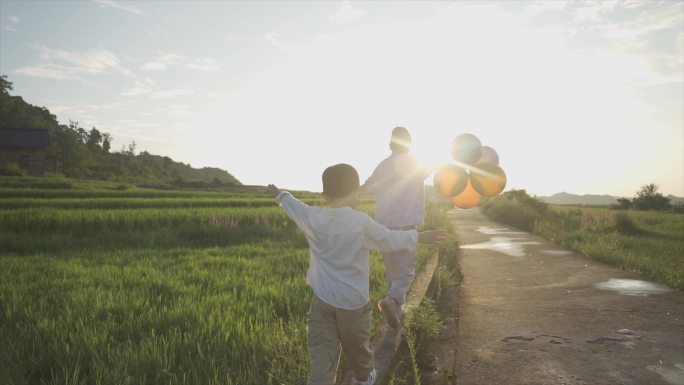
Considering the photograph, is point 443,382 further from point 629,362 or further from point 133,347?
point 133,347

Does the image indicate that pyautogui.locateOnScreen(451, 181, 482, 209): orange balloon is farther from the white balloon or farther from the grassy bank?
the grassy bank

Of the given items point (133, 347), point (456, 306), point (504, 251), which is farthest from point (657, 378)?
point (504, 251)

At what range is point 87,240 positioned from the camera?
34.2ft

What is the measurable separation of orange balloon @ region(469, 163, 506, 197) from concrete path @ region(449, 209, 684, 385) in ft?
5.07

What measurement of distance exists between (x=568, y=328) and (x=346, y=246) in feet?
11.4

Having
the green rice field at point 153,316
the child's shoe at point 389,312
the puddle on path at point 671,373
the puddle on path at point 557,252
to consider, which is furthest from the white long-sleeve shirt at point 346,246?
the puddle on path at point 557,252

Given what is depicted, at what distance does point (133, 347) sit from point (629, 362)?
413 centimetres

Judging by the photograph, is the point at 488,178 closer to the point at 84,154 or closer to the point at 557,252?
the point at 557,252

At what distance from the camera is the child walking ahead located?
249 cm

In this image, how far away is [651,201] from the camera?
1684 inches

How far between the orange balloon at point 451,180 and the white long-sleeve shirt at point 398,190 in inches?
12.9

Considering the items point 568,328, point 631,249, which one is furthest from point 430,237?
point 631,249

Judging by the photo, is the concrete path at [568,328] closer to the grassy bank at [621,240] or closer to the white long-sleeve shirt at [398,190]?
the grassy bank at [621,240]

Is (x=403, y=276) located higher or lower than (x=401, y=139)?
lower
